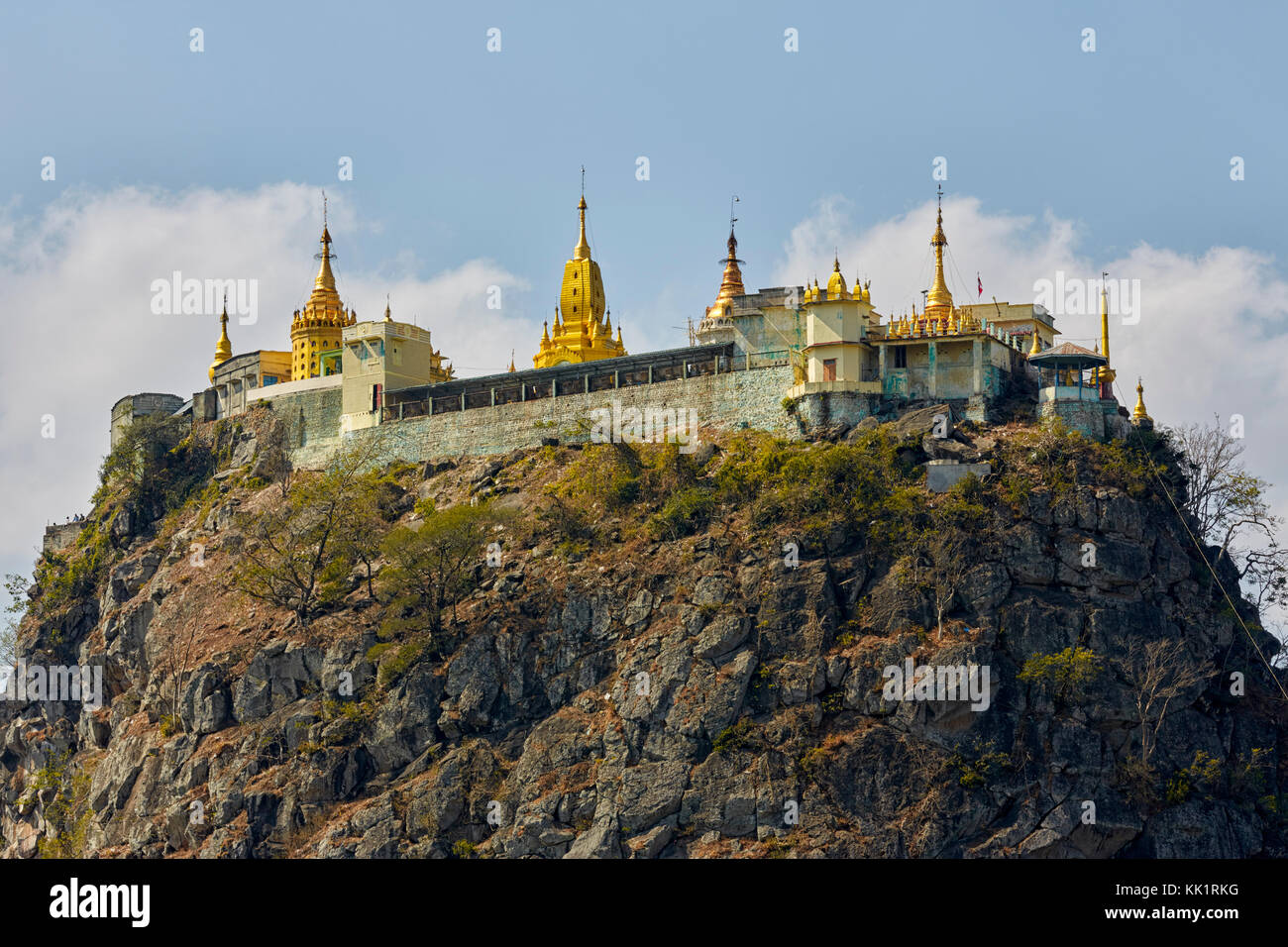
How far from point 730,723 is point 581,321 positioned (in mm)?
36987

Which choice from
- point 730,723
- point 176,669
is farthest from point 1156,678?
point 176,669

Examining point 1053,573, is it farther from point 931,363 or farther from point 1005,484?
point 931,363

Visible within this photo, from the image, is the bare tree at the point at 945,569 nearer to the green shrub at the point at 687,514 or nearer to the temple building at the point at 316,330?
the green shrub at the point at 687,514

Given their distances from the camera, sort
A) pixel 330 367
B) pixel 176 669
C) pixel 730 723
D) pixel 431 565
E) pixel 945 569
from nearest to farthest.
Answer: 1. pixel 730 723
2. pixel 945 569
3. pixel 431 565
4. pixel 176 669
5. pixel 330 367

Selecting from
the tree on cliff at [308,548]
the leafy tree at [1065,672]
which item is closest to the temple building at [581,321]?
the tree on cliff at [308,548]

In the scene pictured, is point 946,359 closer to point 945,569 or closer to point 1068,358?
point 1068,358

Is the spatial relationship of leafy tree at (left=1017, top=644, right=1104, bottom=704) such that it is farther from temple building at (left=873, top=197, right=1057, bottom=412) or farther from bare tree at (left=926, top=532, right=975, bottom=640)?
temple building at (left=873, top=197, right=1057, bottom=412)

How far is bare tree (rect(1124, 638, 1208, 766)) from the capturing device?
61.1 meters

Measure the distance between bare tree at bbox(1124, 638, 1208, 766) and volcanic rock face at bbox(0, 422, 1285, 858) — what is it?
0.29 m

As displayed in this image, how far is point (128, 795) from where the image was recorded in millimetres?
71812

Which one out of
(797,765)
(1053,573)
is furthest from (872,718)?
(1053,573)

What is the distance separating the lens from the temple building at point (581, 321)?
9369 cm

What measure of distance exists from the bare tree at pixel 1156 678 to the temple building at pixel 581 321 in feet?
119

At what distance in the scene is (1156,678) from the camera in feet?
201
